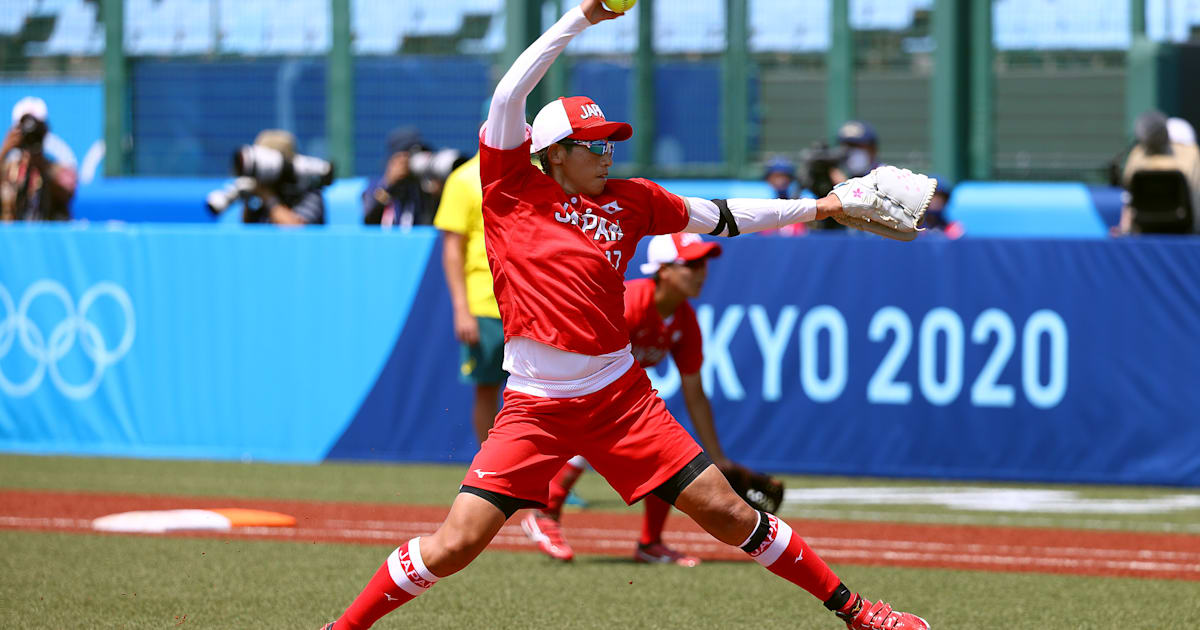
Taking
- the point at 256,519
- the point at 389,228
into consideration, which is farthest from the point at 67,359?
the point at 256,519

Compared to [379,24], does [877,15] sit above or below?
below

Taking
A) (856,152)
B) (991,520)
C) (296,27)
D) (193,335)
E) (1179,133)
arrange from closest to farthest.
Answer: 1. (991,520)
2. (193,335)
3. (1179,133)
4. (856,152)
5. (296,27)

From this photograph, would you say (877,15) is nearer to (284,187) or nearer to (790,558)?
(284,187)

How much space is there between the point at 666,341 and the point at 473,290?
1689 millimetres

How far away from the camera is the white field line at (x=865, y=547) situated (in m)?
8.66

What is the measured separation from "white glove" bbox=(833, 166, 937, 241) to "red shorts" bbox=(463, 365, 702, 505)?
A: 0.98m

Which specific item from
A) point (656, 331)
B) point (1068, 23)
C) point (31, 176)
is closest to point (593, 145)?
point (656, 331)

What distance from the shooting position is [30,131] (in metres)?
15.3

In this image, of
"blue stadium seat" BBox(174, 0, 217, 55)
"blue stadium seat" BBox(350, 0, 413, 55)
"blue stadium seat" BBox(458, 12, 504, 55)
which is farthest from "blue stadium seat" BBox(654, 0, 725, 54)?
"blue stadium seat" BBox(174, 0, 217, 55)

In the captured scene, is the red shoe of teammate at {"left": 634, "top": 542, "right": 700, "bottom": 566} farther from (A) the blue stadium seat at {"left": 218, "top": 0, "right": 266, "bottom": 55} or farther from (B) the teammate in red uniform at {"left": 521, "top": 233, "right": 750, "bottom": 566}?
(A) the blue stadium seat at {"left": 218, "top": 0, "right": 266, "bottom": 55}

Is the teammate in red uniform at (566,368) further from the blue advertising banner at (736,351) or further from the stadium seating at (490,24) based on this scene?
the stadium seating at (490,24)

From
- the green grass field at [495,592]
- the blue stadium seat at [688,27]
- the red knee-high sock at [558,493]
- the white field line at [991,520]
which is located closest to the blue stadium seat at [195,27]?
the blue stadium seat at [688,27]

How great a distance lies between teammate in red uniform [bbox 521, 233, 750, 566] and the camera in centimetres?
809

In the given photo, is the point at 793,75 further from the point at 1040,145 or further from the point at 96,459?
the point at 96,459
